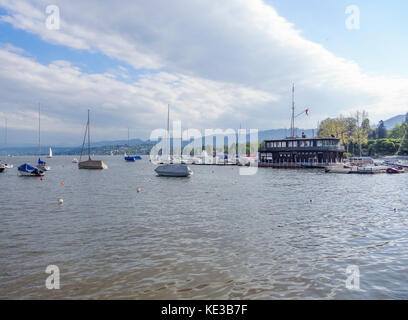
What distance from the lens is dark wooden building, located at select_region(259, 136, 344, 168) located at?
9200 cm

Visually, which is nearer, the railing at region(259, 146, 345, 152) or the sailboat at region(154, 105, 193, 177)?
the sailboat at region(154, 105, 193, 177)

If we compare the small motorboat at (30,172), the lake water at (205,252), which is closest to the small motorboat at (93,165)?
the small motorboat at (30,172)

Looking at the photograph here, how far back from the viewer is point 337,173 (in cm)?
7675

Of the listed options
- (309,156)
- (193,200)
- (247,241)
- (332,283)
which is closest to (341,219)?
(247,241)

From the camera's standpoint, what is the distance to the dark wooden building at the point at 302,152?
92.0 meters

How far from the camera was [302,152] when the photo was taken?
315 ft

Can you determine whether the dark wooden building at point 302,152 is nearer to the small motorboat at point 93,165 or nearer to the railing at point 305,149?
the railing at point 305,149

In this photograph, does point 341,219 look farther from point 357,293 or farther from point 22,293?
point 22,293

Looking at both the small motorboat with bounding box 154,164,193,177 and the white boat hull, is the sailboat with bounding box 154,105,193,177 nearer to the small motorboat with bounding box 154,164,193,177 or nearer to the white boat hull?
the small motorboat with bounding box 154,164,193,177

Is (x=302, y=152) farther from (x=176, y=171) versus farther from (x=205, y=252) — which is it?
(x=205, y=252)

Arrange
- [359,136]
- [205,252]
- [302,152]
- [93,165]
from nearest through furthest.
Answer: [205,252], [302,152], [93,165], [359,136]

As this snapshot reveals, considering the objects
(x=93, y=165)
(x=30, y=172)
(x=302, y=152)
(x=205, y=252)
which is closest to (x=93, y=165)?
(x=93, y=165)

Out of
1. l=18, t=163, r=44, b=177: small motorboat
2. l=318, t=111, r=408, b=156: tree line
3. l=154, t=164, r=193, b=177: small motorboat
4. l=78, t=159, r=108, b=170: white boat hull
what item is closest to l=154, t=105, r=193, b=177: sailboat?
l=154, t=164, r=193, b=177: small motorboat
